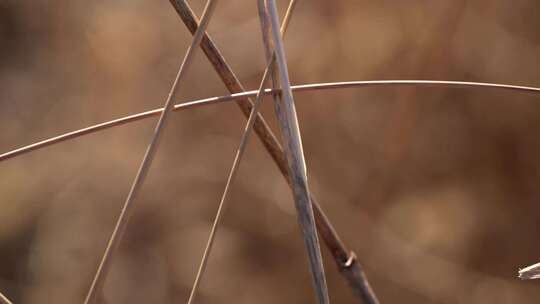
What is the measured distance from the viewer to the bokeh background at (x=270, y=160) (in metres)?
1.04

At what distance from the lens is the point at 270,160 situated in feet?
3.67

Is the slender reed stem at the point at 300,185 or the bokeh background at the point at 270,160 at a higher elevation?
the bokeh background at the point at 270,160

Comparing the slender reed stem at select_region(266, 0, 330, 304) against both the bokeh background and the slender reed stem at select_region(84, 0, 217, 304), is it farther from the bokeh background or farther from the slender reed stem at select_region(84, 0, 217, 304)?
the bokeh background

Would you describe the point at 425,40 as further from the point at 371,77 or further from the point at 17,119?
the point at 17,119

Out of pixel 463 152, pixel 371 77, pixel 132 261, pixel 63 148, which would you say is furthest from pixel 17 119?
pixel 463 152

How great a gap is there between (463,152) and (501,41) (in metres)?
0.18

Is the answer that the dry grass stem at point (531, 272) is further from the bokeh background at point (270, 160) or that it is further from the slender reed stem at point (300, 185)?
the bokeh background at point (270, 160)

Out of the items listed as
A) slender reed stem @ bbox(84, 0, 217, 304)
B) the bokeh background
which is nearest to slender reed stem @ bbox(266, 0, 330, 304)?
slender reed stem @ bbox(84, 0, 217, 304)

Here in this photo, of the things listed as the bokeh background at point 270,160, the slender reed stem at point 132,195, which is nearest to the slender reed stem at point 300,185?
the slender reed stem at point 132,195

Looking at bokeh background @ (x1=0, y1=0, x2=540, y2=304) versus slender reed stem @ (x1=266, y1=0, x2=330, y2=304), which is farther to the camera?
bokeh background @ (x1=0, y1=0, x2=540, y2=304)

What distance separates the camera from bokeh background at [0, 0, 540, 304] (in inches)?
40.8

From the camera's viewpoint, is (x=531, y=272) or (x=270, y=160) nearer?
(x=531, y=272)

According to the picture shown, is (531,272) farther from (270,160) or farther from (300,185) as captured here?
(270,160)

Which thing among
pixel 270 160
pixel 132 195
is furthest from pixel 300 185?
pixel 270 160
